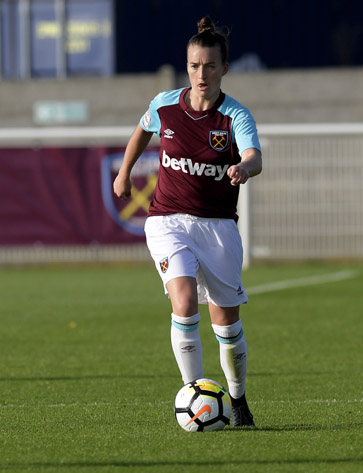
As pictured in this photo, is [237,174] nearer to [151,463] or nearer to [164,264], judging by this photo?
[164,264]

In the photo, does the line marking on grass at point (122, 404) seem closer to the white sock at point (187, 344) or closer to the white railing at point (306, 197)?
the white sock at point (187, 344)

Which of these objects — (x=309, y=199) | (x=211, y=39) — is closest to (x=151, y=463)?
(x=211, y=39)

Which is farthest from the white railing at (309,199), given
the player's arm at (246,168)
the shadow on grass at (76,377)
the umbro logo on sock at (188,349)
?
the player's arm at (246,168)

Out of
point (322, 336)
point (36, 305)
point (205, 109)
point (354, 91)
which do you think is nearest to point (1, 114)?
point (354, 91)

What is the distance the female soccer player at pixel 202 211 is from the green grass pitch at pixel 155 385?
448 mm

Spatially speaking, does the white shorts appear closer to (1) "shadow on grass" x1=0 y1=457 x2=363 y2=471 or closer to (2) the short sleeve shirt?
(2) the short sleeve shirt

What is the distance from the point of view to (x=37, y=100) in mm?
22594

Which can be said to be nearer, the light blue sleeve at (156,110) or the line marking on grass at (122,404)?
the light blue sleeve at (156,110)

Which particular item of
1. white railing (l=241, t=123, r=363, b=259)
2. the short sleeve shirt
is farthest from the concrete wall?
the short sleeve shirt

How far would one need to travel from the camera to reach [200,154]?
17.3 feet

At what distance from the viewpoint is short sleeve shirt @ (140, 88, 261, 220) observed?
5.25 m

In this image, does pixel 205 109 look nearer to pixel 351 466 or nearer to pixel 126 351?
pixel 351 466

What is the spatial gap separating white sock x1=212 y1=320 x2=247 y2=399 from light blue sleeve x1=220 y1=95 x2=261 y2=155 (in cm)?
93

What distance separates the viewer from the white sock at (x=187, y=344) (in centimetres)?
514
